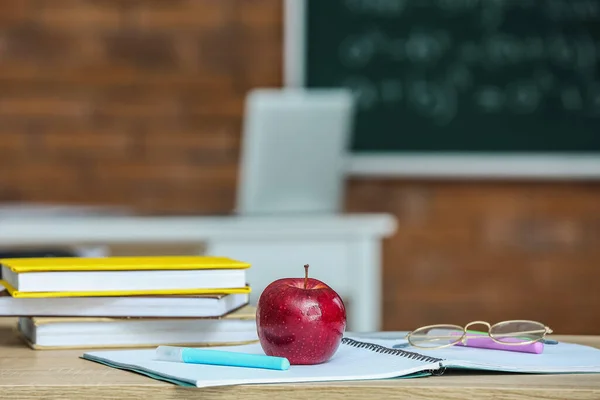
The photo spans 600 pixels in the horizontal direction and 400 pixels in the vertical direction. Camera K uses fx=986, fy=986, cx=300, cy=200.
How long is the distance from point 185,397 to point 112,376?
8 cm

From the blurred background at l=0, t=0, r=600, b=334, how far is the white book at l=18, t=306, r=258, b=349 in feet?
6.97

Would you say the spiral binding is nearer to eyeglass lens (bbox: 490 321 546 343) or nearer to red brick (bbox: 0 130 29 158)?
eyeglass lens (bbox: 490 321 546 343)

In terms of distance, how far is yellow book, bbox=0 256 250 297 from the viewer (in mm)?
919

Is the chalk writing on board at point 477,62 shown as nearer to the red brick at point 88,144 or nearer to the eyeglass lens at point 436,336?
the red brick at point 88,144

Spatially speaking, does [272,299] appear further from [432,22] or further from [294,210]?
[432,22]

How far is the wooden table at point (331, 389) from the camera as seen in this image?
73cm

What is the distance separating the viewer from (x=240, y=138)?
3.11 m

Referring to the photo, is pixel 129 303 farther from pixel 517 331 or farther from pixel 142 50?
pixel 142 50

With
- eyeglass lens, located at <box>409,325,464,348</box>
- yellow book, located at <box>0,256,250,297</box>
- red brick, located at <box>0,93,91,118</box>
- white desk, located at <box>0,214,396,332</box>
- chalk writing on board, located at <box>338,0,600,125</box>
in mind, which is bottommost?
white desk, located at <box>0,214,396,332</box>

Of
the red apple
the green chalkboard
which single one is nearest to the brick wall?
the green chalkboard

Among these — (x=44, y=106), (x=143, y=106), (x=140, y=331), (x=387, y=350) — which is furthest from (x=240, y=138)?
(x=387, y=350)

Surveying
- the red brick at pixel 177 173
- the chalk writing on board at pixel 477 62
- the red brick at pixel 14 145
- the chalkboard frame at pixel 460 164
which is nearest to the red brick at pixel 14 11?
the red brick at pixel 14 145

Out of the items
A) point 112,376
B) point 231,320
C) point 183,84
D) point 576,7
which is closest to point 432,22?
point 576,7

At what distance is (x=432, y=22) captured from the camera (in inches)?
121
